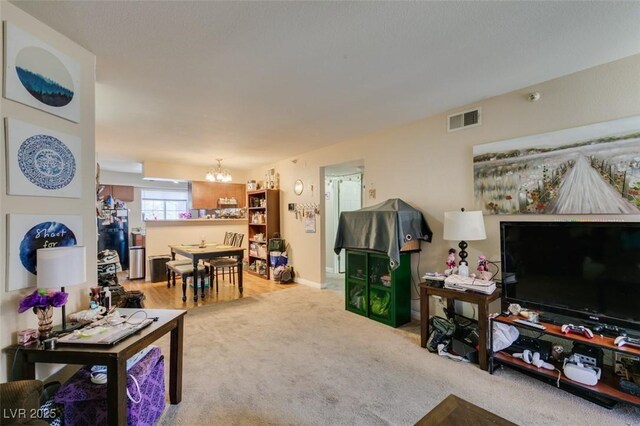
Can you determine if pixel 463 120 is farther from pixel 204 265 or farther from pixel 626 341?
pixel 204 265

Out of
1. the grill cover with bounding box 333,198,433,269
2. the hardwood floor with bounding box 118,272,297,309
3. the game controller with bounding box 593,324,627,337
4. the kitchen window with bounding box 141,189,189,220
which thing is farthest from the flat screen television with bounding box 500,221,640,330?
the kitchen window with bounding box 141,189,189,220

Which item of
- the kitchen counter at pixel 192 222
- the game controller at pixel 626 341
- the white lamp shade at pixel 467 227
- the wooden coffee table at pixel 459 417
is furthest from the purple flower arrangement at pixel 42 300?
the kitchen counter at pixel 192 222

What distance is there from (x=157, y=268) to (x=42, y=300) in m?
4.65

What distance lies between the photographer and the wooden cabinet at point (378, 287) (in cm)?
337

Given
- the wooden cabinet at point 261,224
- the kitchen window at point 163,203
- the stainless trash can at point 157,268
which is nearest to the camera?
the stainless trash can at point 157,268

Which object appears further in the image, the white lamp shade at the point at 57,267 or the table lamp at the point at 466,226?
the table lamp at the point at 466,226

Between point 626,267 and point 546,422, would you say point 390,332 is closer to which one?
point 546,422

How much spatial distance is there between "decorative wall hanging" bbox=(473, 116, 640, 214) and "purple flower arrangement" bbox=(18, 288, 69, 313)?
3.46 m

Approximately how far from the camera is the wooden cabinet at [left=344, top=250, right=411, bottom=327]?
3369 millimetres

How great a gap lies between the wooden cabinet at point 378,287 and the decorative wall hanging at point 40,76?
3177mm

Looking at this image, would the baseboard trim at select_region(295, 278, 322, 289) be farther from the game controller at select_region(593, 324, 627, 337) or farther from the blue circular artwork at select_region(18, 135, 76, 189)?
the blue circular artwork at select_region(18, 135, 76, 189)

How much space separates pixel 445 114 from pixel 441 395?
2.83 metres

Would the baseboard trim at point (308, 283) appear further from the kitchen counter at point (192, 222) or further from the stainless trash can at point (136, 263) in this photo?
the stainless trash can at point (136, 263)

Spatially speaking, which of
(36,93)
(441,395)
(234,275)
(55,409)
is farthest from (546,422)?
(234,275)
